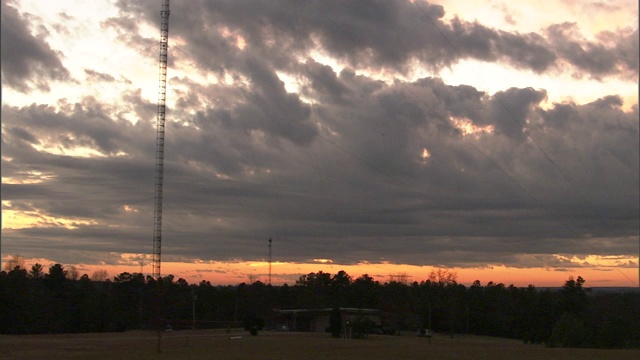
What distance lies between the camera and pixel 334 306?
144250 mm

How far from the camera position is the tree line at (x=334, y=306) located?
359 ft

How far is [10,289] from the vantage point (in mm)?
118562

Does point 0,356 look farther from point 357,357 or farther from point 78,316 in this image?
point 78,316

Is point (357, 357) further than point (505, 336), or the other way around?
point (505, 336)

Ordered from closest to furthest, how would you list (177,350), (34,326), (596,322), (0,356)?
1. (0,356)
2. (177,350)
3. (596,322)
4. (34,326)

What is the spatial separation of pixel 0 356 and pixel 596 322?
75509 millimetres

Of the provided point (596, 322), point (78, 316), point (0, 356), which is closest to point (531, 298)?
point (596, 322)

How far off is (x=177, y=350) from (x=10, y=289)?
205 feet

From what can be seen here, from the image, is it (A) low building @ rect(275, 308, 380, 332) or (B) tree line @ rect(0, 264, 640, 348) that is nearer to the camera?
(B) tree line @ rect(0, 264, 640, 348)

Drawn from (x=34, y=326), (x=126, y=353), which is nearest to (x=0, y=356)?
(x=126, y=353)

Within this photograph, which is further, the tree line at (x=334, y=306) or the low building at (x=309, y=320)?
the low building at (x=309, y=320)

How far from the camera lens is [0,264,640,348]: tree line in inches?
4309

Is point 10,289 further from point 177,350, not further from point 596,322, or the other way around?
point 596,322

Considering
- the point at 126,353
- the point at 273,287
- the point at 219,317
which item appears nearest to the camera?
the point at 126,353
